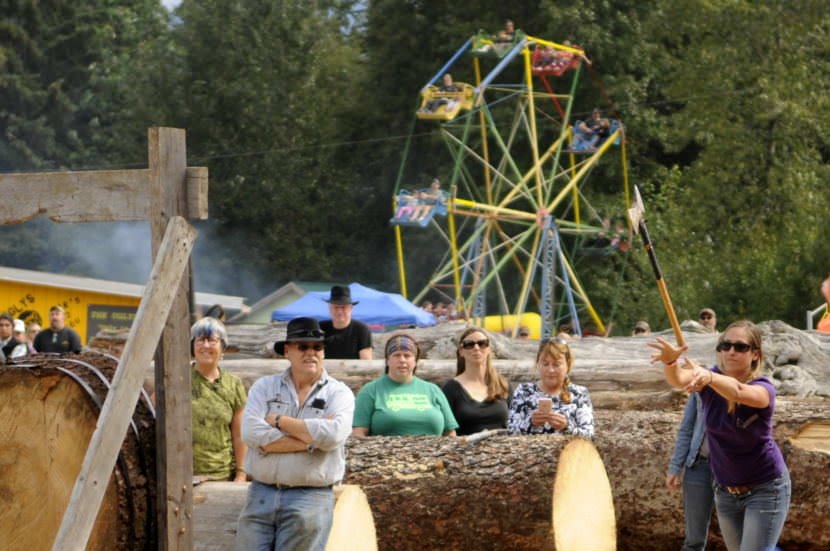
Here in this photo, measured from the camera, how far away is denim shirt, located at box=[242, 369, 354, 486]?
Answer: 6.25 metres

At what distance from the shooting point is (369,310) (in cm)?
2420

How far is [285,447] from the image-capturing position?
6262 mm

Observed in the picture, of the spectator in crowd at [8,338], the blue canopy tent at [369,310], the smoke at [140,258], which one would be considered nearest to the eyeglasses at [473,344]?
the spectator in crowd at [8,338]

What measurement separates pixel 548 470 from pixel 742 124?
80.7 feet

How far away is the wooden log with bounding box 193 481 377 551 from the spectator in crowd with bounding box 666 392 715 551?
6.83 ft

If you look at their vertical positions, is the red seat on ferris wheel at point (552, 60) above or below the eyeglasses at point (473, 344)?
above

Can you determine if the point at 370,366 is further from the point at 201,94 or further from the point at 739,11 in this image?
the point at 201,94

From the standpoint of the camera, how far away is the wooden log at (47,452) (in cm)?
600

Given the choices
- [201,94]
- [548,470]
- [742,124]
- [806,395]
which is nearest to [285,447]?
[548,470]

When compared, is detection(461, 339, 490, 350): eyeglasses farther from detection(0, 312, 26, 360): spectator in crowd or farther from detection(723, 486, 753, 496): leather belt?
detection(0, 312, 26, 360): spectator in crowd

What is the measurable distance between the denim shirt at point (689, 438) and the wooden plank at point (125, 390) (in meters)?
3.22

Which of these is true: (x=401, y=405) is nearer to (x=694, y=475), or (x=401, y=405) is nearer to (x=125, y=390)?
(x=694, y=475)

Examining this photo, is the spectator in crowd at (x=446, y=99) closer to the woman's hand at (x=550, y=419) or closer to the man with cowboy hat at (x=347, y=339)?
the man with cowboy hat at (x=347, y=339)

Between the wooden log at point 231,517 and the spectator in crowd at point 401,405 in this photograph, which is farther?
the spectator in crowd at point 401,405
